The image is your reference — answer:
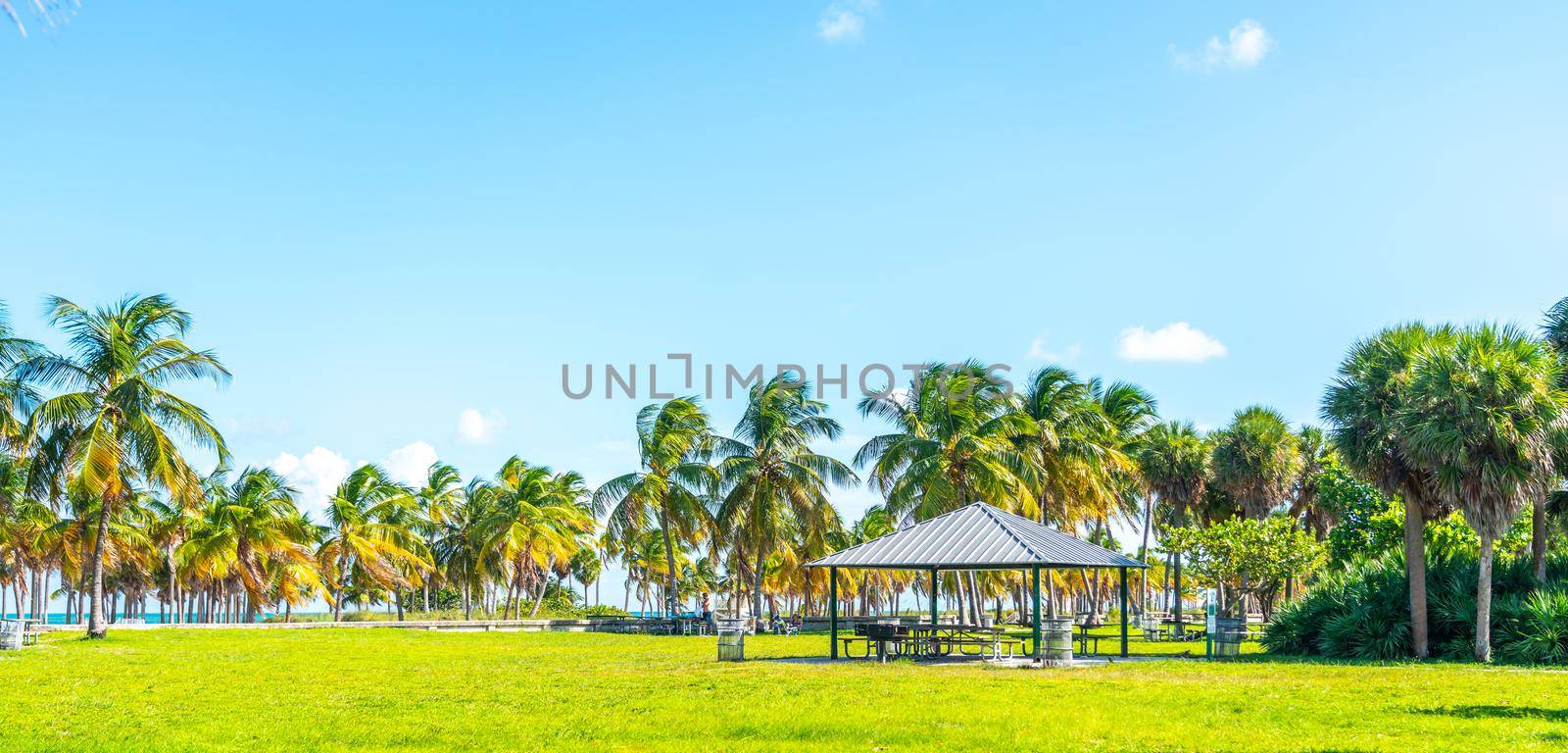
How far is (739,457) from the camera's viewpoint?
4356 cm

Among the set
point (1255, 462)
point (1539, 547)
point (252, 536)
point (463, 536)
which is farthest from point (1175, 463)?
point (252, 536)

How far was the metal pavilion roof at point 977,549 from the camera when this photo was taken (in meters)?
24.1

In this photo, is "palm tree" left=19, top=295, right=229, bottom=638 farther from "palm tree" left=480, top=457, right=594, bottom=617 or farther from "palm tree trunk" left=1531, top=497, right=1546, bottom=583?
"palm tree trunk" left=1531, top=497, right=1546, bottom=583

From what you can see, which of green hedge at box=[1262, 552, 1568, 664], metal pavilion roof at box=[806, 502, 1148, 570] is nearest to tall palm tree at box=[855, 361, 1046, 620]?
metal pavilion roof at box=[806, 502, 1148, 570]

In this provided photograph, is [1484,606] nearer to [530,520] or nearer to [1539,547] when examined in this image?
[1539,547]

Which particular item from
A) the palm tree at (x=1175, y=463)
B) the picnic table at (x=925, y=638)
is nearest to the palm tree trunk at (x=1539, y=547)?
the picnic table at (x=925, y=638)

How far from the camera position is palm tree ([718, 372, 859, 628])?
43.5 m

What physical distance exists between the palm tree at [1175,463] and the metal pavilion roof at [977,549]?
2392 cm

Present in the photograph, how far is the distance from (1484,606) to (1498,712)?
9800 mm

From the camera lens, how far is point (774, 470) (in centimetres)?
4372

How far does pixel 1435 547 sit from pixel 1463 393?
21.6 feet

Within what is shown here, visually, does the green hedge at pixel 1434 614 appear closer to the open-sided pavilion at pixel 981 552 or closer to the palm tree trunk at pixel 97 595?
the open-sided pavilion at pixel 981 552

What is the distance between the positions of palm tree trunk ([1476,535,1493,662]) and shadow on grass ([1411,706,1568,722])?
8.87m

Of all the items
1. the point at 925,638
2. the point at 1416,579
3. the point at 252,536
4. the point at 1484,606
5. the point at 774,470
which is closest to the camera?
the point at 1484,606
